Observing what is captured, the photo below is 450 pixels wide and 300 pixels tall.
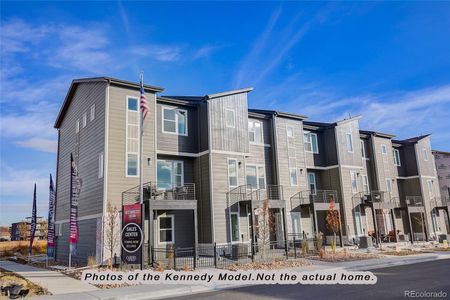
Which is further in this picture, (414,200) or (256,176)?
(414,200)

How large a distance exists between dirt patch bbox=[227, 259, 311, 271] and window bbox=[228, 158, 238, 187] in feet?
21.6

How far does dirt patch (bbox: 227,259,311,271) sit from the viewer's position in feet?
57.1

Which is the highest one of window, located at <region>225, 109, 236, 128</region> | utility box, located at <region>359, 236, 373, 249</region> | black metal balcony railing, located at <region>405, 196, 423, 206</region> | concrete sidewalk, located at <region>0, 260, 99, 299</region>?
window, located at <region>225, 109, 236, 128</region>

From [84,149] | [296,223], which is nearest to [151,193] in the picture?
[84,149]

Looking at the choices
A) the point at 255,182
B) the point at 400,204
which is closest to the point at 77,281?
the point at 255,182

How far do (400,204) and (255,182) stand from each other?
2038cm

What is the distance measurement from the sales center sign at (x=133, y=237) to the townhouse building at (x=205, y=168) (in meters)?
2.23

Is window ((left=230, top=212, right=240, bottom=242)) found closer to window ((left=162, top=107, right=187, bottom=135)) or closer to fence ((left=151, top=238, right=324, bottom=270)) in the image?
fence ((left=151, top=238, right=324, bottom=270))

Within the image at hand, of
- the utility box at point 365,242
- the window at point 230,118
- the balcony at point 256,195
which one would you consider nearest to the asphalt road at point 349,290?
the balcony at point 256,195

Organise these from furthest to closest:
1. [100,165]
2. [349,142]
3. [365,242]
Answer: [349,142]
[365,242]
[100,165]

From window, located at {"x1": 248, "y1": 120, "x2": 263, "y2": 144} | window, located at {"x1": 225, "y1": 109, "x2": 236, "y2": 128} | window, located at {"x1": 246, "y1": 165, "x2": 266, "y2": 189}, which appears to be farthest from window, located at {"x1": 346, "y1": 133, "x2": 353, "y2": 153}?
window, located at {"x1": 225, "y1": 109, "x2": 236, "y2": 128}

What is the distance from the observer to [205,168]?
23859 millimetres

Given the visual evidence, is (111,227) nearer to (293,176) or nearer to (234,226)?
(234,226)

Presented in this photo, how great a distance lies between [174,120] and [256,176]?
784 cm
